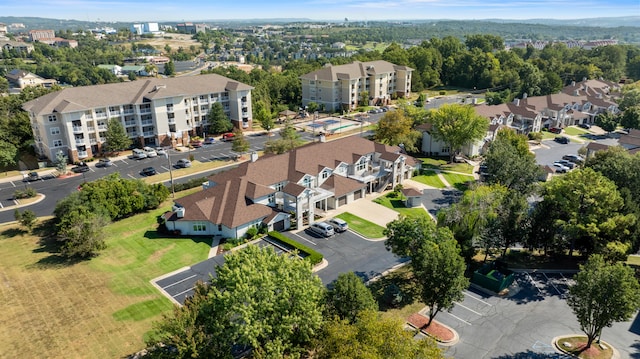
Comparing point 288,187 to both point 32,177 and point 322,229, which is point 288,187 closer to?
point 322,229

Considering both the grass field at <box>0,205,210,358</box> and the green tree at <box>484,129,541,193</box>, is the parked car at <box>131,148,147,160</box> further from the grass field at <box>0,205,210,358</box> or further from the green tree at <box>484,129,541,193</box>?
the green tree at <box>484,129,541,193</box>

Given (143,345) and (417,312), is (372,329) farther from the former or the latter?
(143,345)

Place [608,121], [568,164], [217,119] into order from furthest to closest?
[608,121] → [217,119] → [568,164]

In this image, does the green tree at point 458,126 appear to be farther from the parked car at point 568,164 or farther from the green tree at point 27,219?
the green tree at point 27,219

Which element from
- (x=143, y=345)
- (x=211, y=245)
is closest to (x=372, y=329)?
(x=143, y=345)

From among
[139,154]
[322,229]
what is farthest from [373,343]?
[139,154]

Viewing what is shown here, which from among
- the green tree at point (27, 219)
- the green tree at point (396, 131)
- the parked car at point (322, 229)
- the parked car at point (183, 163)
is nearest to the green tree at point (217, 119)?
the parked car at point (183, 163)
